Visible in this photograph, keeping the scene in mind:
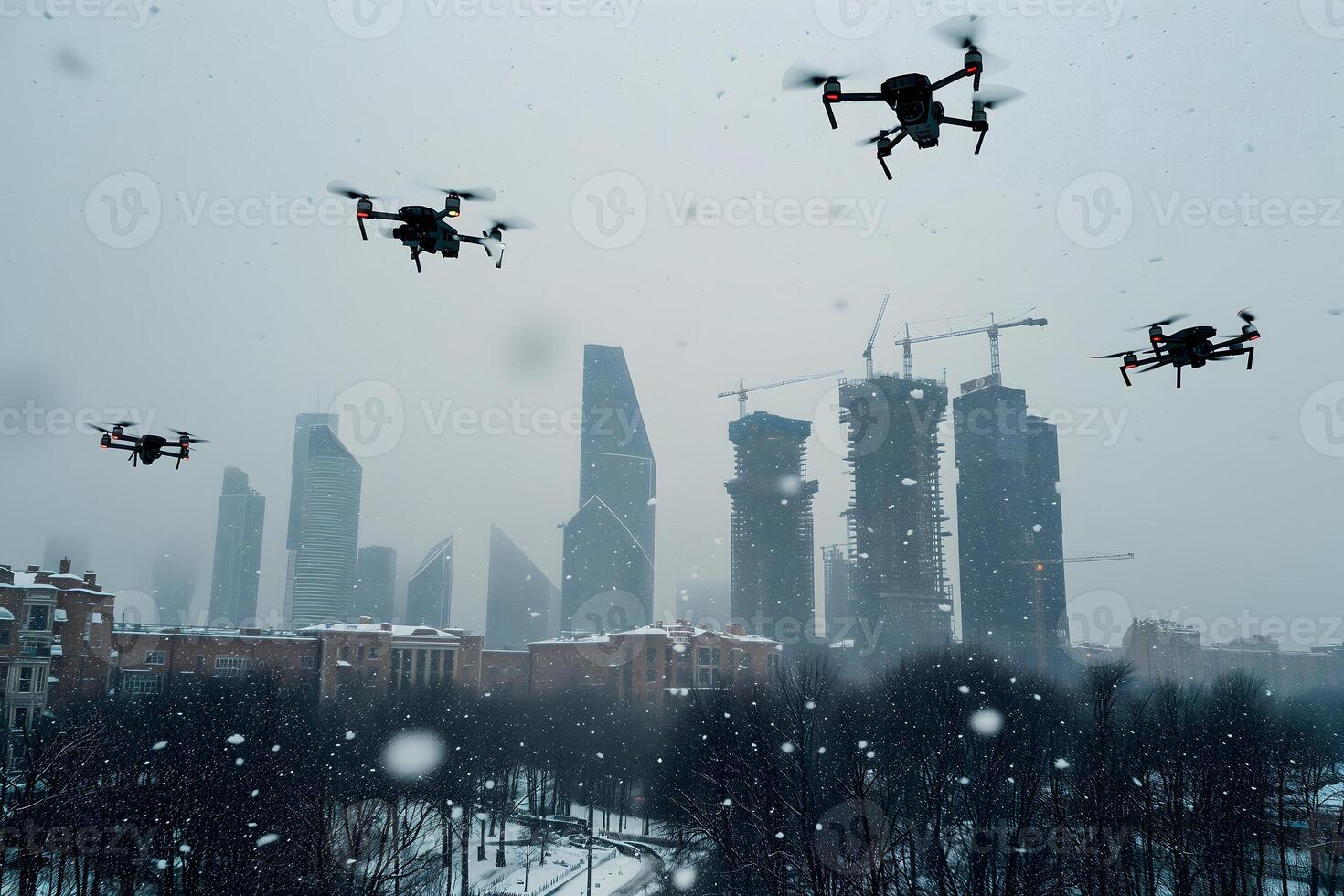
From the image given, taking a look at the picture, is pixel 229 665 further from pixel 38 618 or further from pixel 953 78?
pixel 953 78

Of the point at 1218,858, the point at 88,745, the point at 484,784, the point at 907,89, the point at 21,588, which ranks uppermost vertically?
the point at 907,89

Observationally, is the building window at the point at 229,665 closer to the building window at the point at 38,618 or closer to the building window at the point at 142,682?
the building window at the point at 142,682

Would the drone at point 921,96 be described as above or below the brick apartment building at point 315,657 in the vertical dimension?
above

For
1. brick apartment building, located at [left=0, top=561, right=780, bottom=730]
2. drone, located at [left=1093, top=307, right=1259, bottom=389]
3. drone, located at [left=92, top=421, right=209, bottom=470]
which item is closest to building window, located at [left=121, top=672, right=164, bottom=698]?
brick apartment building, located at [left=0, top=561, right=780, bottom=730]

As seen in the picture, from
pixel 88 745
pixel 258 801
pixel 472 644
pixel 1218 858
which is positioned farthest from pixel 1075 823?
pixel 472 644

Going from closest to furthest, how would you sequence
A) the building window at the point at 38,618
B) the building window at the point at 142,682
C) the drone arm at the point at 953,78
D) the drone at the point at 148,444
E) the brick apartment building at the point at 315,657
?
the drone arm at the point at 953,78
the drone at the point at 148,444
the brick apartment building at the point at 315,657
the building window at the point at 38,618
the building window at the point at 142,682

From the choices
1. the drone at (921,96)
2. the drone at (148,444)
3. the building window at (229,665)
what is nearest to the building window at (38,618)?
the building window at (229,665)

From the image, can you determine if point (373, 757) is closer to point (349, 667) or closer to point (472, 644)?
point (349, 667)

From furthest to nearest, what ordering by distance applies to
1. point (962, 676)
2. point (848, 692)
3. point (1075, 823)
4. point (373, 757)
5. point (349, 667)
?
1. point (349, 667)
2. point (848, 692)
3. point (962, 676)
4. point (373, 757)
5. point (1075, 823)
